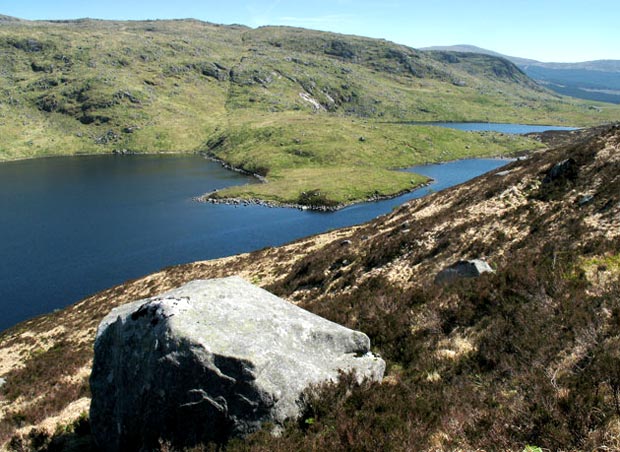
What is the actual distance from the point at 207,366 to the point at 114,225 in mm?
86454

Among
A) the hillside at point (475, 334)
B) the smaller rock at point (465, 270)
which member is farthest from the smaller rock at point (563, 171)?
the smaller rock at point (465, 270)

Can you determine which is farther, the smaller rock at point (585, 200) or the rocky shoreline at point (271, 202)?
the rocky shoreline at point (271, 202)

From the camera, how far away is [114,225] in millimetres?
86562

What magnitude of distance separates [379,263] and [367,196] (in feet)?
276

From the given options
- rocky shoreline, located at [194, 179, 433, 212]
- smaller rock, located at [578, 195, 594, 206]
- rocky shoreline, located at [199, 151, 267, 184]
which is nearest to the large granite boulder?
smaller rock, located at [578, 195, 594, 206]

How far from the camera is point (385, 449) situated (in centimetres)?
791

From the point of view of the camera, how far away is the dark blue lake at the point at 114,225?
60438mm

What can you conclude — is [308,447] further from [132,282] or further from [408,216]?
[132,282]

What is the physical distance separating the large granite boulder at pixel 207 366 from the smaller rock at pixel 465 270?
26.2 feet

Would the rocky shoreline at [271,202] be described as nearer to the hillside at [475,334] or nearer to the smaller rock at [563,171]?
the hillside at [475,334]

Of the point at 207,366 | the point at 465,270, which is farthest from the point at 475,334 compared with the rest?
the point at 207,366

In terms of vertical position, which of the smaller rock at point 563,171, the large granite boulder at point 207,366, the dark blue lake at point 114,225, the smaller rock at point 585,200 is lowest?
the dark blue lake at point 114,225

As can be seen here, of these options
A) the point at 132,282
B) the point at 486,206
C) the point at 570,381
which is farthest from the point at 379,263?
the point at 132,282

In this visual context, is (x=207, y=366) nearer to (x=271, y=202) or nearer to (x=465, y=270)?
(x=465, y=270)
